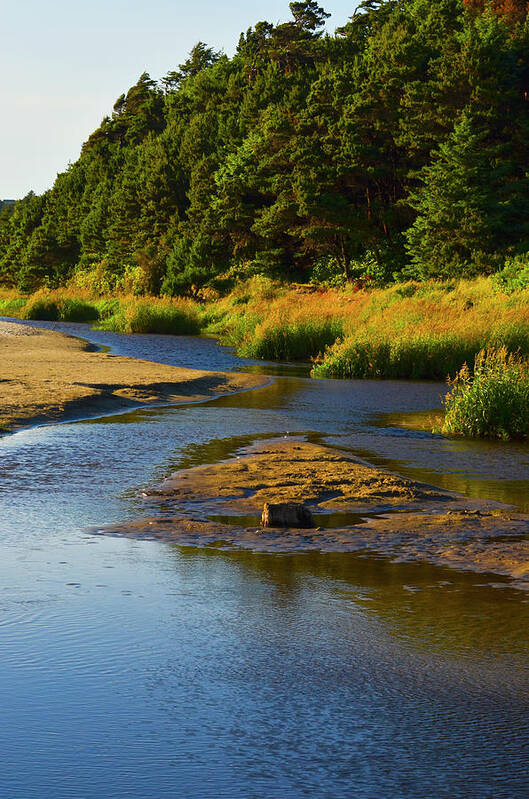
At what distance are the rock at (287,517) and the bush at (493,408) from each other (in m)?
7.00

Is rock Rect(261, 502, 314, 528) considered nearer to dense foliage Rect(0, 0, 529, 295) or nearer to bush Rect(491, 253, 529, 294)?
bush Rect(491, 253, 529, 294)

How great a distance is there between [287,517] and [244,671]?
12.2ft

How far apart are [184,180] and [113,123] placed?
5499 cm

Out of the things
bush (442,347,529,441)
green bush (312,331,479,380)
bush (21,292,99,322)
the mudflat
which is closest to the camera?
bush (442,347,529,441)

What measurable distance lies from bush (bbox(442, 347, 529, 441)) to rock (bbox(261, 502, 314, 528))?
6996mm

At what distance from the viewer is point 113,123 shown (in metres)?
137

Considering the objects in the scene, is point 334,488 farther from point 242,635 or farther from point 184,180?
point 184,180

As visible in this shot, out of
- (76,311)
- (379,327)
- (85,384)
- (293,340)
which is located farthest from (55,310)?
(85,384)

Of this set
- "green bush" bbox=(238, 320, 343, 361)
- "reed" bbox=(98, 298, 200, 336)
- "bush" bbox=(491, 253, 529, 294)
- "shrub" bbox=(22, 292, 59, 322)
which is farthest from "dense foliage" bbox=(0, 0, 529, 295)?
"green bush" bbox=(238, 320, 343, 361)

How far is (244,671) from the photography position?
5289mm

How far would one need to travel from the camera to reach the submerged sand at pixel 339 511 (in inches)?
320

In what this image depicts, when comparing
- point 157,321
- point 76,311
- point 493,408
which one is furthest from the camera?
point 76,311

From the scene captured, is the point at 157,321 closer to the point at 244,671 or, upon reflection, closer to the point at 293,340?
the point at 293,340

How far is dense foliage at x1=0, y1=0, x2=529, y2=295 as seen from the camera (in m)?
47.4
